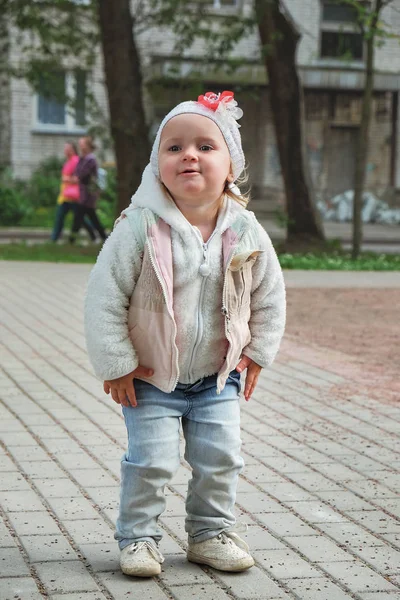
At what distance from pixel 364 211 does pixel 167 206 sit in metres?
30.2

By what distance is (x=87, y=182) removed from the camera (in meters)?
19.5

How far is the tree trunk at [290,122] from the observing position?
61.2 feet

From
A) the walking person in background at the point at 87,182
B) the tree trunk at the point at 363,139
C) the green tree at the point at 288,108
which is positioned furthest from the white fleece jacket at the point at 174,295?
the walking person in background at the point at 87,182

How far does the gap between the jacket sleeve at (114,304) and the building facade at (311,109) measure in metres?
27.9

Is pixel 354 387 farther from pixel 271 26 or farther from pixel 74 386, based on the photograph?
pixel 271 26

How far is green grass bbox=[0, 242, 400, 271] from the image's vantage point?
1627 centimetres

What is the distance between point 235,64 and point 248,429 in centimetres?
1390

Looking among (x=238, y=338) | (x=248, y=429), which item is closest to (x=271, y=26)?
(x=248, y=429)

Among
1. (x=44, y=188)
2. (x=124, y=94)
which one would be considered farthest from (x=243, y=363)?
(x=44, y=188)

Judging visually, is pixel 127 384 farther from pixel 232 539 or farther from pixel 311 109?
pixel 311 109

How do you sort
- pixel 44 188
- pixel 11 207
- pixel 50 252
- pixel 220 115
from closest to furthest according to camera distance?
pixel 220 115, pixel 50 252, pixel 11 207, pixel 44 188

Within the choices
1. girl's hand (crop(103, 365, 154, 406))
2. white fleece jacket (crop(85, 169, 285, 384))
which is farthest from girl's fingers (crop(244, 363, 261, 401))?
girl's hand (crop(103, 365, 154, 406))

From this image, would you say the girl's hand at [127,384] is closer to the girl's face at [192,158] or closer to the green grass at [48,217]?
the girl's face at [192,158]

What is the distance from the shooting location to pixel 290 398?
721 cm
